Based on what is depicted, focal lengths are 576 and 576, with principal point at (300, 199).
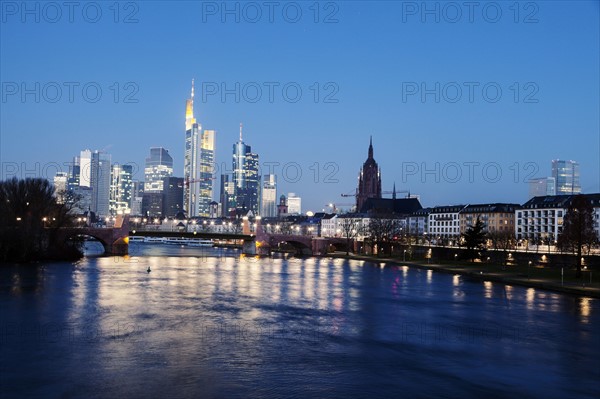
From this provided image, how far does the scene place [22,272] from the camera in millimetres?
68438

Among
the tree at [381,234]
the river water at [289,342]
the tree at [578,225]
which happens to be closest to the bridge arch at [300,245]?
the tree at [381,234]

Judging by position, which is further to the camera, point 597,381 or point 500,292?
point 500,292

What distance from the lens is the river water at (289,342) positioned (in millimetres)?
22516

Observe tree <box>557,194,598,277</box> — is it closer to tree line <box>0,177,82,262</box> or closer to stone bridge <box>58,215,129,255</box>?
tree line <box>0,177,82,262</box>

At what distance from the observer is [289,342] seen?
30828 millimetres

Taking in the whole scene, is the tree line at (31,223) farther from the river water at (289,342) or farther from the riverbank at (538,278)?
the riverbank at (538,278)

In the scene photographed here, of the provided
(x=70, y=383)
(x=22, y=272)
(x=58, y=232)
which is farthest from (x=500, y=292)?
(x=58, y=232)

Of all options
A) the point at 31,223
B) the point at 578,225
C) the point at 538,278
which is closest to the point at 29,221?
the point at 31,223

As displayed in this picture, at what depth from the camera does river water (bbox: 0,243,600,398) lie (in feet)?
73.9

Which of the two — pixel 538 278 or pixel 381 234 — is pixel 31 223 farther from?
pixel 381 234

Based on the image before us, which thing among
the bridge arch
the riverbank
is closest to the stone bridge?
the bridge arch

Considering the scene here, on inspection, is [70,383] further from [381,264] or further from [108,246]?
[108,246]

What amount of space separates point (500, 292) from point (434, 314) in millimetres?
18381

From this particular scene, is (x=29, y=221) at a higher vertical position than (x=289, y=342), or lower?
higher
